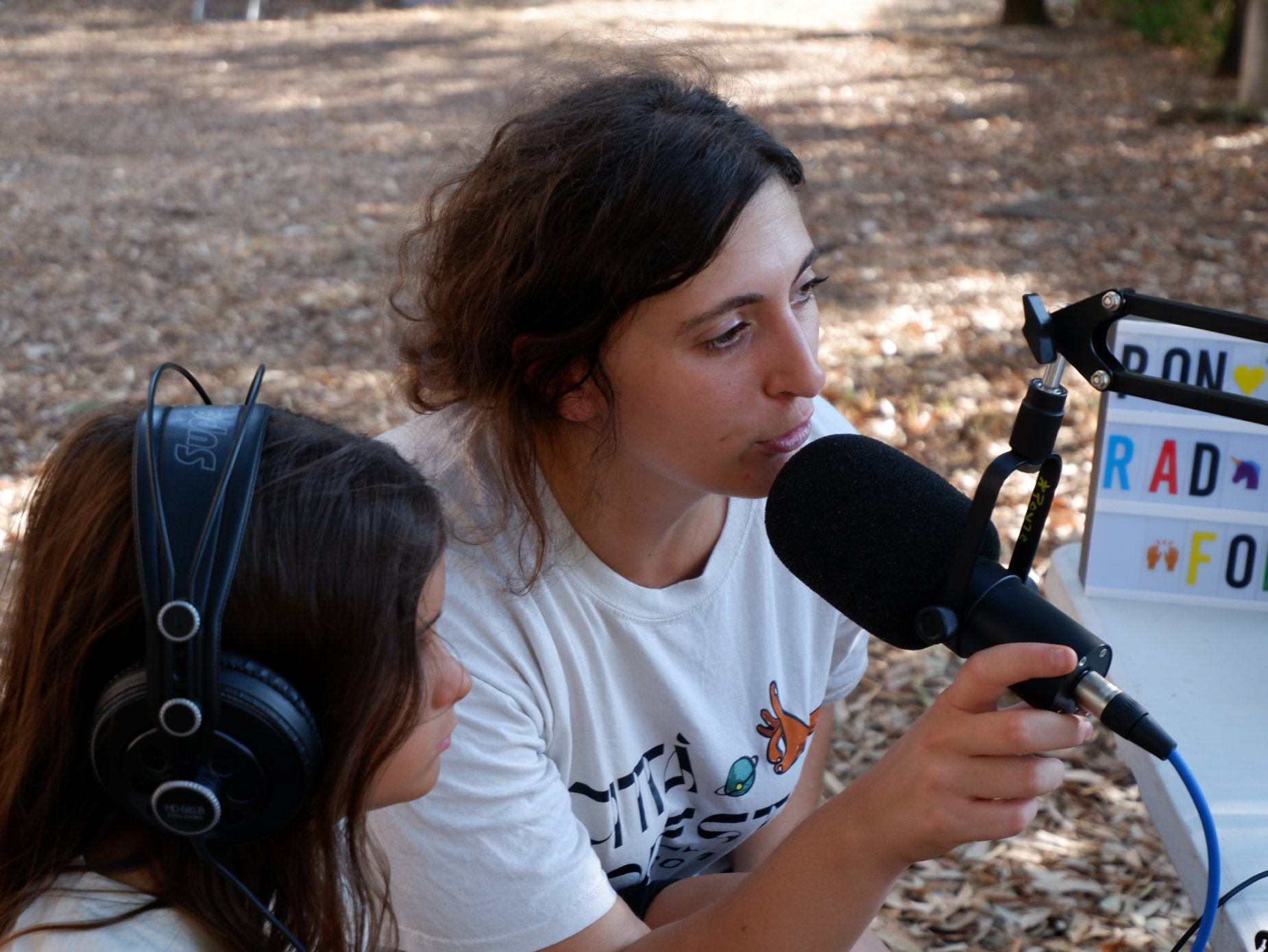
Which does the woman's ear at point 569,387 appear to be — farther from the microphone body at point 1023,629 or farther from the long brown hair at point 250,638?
the microphone body at point 1023,629

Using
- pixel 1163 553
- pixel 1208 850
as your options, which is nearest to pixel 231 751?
pixel 1208 850

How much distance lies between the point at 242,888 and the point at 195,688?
238mm

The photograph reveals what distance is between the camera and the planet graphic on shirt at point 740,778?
6.18 ft

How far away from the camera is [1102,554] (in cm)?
205

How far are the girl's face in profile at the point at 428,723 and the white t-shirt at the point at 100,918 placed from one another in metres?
0.22

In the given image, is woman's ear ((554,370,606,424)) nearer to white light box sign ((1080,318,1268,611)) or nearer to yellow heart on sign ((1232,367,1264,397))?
white light box sign ((1080,318,1268,611))

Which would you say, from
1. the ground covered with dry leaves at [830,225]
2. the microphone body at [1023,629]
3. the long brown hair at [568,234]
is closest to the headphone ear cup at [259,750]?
the long brown hair at [568,234]

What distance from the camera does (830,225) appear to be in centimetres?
711

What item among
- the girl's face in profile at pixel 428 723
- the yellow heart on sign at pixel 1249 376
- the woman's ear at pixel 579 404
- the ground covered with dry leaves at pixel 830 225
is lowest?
the ground covered with dry leaves at pixel 830 225

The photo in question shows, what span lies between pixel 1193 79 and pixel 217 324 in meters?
9.33

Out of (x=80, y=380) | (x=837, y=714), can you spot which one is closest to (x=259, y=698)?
(x=837, y=714)

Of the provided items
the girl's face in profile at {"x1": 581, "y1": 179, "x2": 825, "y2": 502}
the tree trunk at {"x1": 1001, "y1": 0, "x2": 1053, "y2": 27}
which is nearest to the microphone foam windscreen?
the girl's face in profile at {"x1": 581, "y1": 179, "x2": 825, "y2": 502}

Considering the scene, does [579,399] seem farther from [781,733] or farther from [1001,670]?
[1001,670]

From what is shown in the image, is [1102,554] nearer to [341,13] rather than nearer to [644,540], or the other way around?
[644,540]
